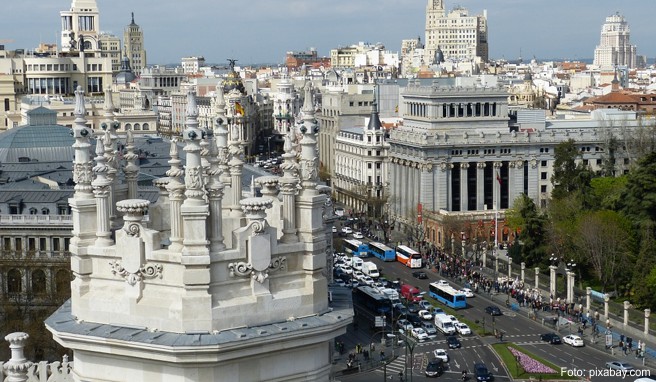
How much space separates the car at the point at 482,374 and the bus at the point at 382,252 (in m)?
40.3

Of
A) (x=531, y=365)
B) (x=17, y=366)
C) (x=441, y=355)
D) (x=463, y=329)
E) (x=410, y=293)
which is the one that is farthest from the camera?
(x=410, y=293)

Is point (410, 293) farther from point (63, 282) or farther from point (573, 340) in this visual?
point (63, 282)

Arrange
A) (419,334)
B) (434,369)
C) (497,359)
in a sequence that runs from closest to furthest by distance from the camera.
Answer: (434,369) → (497,359) → (419,334)

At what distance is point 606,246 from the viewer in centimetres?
8119

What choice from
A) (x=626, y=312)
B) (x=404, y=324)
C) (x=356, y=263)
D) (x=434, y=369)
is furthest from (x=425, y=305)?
(x=434, y=369)

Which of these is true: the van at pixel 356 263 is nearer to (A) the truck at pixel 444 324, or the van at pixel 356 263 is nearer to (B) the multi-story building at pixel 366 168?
(A) the truck at pixel 444 324

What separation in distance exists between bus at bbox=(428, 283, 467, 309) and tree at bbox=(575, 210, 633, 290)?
10063 millimetres

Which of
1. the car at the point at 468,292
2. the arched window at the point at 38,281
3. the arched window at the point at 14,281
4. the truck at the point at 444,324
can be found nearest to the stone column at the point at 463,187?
the car at the point at 468,292

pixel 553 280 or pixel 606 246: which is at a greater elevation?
pixel 606 246

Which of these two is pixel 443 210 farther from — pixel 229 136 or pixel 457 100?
pixel 229 136

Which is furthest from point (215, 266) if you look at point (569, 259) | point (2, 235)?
point (569, 259)

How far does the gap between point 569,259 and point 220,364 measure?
253 ft

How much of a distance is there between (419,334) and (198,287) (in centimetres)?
6031

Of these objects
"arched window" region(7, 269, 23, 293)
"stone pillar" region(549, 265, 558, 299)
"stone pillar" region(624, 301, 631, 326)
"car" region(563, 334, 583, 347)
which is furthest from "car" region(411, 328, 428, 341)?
"arched window" region(7, 269, 23, 293)
